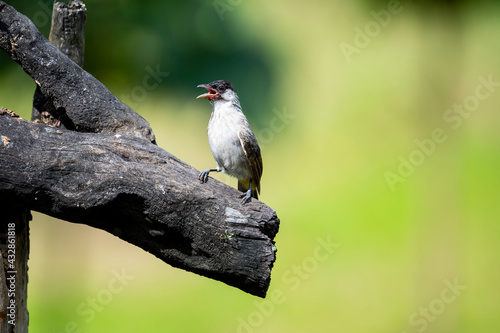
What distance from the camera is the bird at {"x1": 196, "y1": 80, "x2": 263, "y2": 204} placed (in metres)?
3.93

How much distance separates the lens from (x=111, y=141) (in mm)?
3146

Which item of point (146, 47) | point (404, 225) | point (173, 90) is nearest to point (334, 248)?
point (404, 225)

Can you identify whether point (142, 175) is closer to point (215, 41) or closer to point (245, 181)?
point (245, 181)

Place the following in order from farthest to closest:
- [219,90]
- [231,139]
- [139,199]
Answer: [219,90] → [231,139] → [139,199]

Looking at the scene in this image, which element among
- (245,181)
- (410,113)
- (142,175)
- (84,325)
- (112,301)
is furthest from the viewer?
(410,113)

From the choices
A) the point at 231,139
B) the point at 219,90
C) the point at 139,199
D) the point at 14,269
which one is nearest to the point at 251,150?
the point at 231,139

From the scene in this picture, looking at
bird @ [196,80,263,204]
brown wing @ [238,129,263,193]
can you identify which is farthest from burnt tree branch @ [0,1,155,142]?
brown wing @ [238,129,263,193]

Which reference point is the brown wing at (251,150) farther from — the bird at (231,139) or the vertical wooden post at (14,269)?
the vertical wooden post at (14,269)

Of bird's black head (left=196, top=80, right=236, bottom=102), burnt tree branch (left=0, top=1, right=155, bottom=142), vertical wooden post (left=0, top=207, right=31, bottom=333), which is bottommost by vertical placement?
vertical wooden post (left=0, top=207, right=31, bottom=333)

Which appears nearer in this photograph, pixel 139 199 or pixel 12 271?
pixel 139 199

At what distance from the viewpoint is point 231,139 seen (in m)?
3.91

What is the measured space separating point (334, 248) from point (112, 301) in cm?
314

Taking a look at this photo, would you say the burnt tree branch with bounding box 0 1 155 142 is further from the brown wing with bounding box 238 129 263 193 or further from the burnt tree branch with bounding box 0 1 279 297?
the brown wing with bounding box 238 129 263 193

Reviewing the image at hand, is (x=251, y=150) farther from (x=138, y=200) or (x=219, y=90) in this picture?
(x=138, y=200)
